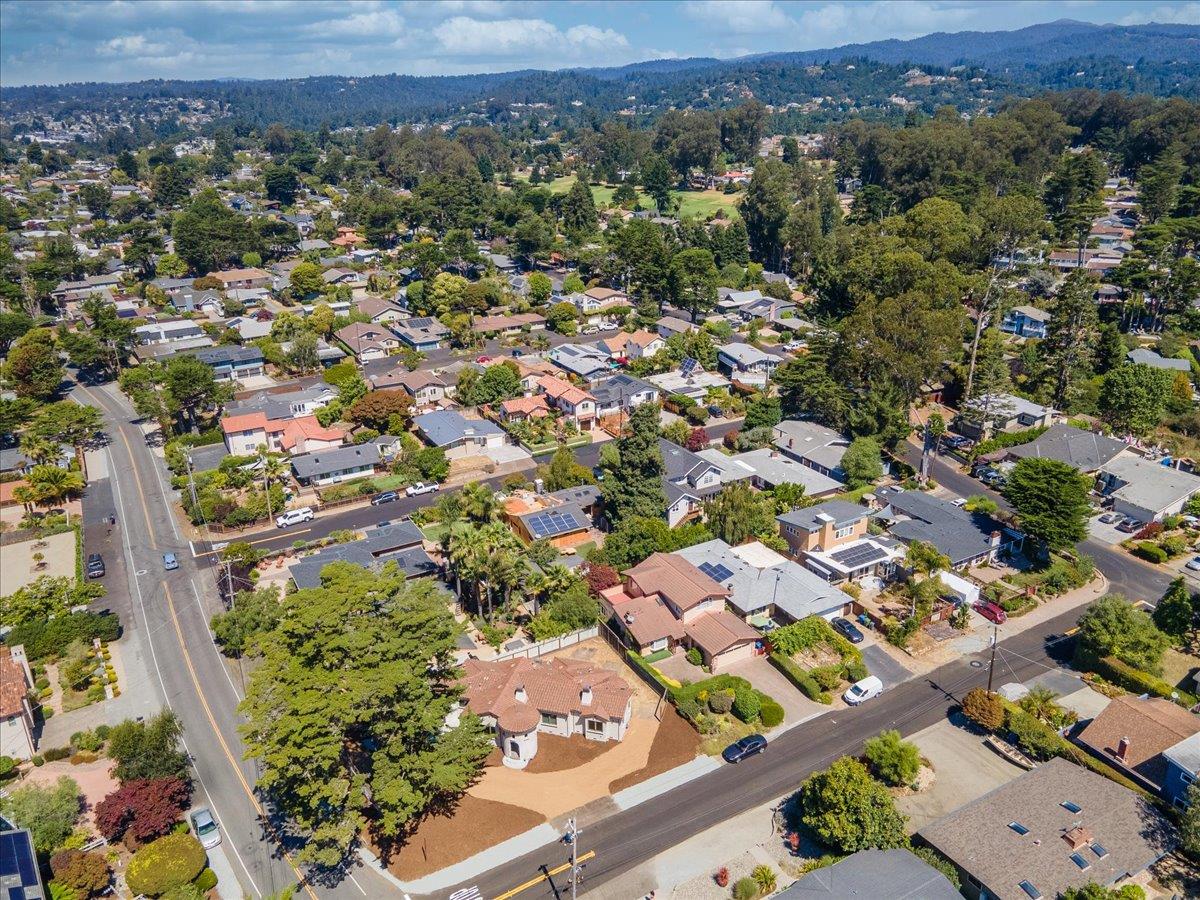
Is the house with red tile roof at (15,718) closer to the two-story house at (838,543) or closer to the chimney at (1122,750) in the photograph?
the two-story house at (838,543)

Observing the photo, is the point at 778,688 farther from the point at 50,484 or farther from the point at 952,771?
the point at 50,484

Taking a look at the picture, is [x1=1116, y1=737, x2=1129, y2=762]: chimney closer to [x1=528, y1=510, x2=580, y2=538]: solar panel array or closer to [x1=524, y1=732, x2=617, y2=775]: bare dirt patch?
[x1=524, y1=732, x2=617, y2=775]: bare dirt patch

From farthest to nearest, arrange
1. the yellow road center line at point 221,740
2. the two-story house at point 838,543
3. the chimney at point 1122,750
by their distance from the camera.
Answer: the two-story house at point 838,543
the chimney at point 1122,750
the yellow road center line at point 221,740

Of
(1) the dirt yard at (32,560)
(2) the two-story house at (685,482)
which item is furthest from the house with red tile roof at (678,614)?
(1) the dirt yard at (32,560)

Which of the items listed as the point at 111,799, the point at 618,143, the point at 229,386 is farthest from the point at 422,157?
the point at 111,799

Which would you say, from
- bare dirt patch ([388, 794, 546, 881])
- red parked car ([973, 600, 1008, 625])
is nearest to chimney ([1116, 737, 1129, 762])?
red parked car ([973, 600, 1008, 625])

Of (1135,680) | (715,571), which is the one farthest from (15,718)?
(1135,680)

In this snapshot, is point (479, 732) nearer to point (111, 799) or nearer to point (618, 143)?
point (111, 799)
